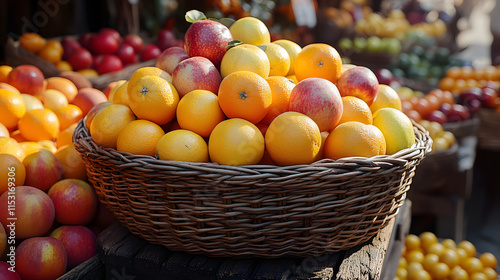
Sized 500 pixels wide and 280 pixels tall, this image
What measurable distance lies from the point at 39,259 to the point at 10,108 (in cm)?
69

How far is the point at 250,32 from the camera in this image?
1415mm

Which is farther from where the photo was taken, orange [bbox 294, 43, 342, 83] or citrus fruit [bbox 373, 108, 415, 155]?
orange [bbox 294, 43, 342, 83]

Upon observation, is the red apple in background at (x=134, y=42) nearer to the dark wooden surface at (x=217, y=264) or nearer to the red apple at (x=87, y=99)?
the red apple at (x=87, y=99)

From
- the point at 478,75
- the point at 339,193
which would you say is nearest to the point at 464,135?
the point at 478,75

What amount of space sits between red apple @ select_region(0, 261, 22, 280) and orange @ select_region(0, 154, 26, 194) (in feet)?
0.87

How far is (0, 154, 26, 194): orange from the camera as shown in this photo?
1.23m

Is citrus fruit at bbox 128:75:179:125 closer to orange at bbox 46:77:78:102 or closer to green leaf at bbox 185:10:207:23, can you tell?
green leaf at bbox 185:10:207:23

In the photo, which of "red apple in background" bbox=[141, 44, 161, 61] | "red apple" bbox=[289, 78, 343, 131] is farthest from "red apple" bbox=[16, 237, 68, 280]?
"red apple in background" bbox=[141, 44, 161, 61]

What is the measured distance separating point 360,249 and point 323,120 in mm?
420

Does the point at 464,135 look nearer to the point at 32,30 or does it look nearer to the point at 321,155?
the point at 321,155

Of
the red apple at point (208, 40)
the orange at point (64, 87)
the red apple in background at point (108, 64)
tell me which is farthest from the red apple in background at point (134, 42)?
the red apple at point (208, 40)

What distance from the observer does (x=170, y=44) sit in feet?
9.96

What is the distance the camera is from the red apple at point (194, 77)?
3.99ft

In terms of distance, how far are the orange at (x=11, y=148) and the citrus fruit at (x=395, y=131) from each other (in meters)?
1.18
